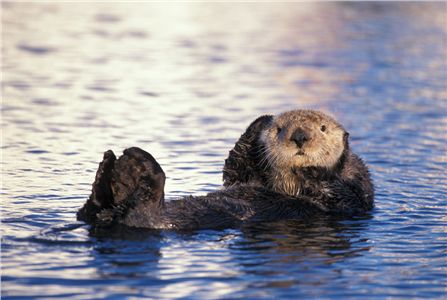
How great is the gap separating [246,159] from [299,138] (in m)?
0.78

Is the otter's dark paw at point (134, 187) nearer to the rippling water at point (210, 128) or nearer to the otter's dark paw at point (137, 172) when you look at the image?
the otter's dark paw at point (137, 172)

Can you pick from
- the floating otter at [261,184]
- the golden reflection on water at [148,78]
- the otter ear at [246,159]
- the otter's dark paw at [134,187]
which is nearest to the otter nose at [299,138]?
the floating otter at [261,184]

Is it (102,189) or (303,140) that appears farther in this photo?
(303,140)

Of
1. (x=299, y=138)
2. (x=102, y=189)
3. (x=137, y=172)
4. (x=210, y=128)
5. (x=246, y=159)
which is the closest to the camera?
(x=137, y=172)

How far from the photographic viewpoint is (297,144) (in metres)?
6.87

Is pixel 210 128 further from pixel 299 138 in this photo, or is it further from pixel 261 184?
pixel 299 138

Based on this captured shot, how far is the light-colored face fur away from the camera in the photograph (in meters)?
6.91

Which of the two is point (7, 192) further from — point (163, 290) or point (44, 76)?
point (44, 76)

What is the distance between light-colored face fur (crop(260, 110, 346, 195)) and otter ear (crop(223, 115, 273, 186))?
135 mm

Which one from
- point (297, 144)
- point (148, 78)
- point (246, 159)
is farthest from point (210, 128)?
point (297, 144)

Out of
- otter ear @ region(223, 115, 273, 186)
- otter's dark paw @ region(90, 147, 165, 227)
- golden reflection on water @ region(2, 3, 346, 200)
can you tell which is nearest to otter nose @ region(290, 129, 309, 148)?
otter ear @ region(223, 115, 273, 186)

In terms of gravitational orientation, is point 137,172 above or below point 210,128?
below

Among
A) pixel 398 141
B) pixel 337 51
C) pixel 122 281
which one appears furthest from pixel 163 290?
pixel 337 51

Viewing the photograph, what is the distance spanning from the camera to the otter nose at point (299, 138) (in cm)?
685
